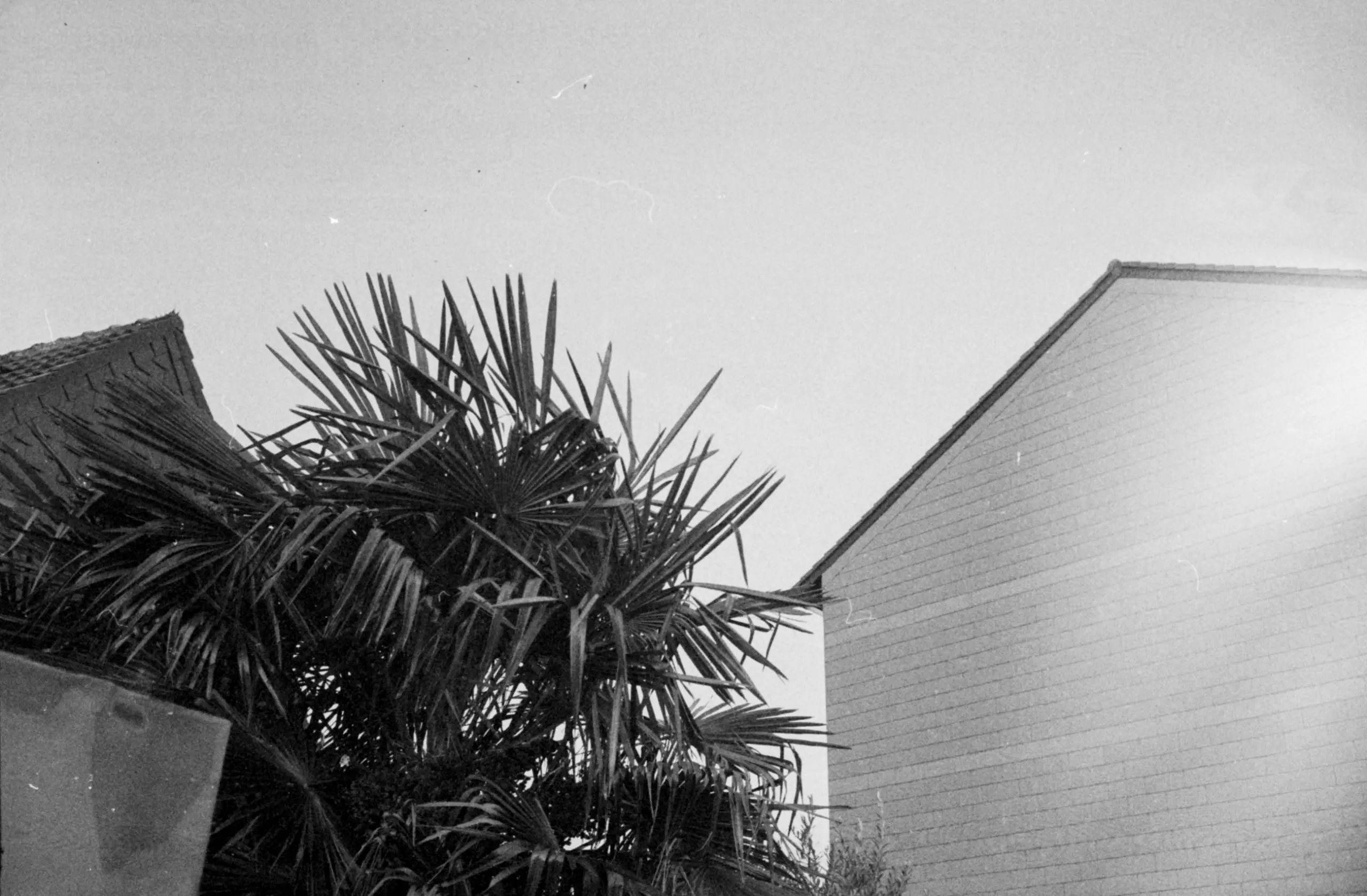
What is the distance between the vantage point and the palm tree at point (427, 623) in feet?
17.5

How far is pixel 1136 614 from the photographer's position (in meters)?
12.8

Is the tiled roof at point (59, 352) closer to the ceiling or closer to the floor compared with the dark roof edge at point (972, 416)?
closer to the floor

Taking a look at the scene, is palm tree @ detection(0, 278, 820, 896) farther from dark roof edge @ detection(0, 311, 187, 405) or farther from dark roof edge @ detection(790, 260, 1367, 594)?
dark roof edge @ detection(790, 260, 1367, 594)

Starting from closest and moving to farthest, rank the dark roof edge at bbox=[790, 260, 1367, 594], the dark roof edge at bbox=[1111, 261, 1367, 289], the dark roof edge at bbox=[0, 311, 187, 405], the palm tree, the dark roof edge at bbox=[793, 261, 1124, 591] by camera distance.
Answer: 1. the palm tree
2. the dark roof edge at bbox=[0, 311, 187, 405]
3. the dark roof edge at bbox=[1111, 261, 1367, 289]
4. the dark roof edge at bbox=[790, 260, 1367, 594]
5. the dark roof edge at bbox=[793, 261, 1124, 591]

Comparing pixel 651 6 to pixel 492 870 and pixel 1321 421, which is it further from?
pixel 492 870

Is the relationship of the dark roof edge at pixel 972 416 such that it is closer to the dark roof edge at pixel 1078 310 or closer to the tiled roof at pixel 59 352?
the dark roof edge at pixel 1078 310

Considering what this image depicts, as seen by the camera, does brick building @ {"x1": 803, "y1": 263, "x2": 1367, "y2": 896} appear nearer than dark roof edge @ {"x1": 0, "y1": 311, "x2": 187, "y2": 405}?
No

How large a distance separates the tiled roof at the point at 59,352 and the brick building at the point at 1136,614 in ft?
20.3

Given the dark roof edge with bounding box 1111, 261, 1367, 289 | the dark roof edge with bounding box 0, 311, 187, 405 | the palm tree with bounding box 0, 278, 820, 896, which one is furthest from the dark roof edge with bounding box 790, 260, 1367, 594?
the dark roof edge with bounding box 0, 311, 187, 405

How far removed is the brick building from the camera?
1138 centimetres

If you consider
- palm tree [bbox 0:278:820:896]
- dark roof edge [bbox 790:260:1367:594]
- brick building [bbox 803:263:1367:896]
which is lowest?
palm tree [bbox 0:278:820:896]

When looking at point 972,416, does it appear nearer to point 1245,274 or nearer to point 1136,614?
point 1136,614

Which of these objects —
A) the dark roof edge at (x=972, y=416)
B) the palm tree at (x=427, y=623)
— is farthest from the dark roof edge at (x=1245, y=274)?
the palm tree at (x=427, y=623)

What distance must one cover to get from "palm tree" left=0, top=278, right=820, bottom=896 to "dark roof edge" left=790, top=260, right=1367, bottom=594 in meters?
6.04
